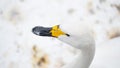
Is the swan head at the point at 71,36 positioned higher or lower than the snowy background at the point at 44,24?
higher

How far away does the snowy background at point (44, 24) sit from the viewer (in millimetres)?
1522

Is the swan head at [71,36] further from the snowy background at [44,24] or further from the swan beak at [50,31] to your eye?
the snowy background at [44,24]

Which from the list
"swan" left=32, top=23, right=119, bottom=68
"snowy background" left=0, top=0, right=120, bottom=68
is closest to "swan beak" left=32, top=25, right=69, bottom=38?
"swan" left=32, top=23, right=119, bottom=68

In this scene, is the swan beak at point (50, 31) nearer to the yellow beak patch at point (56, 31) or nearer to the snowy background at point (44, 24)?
the yellow beak patch at point (56, 31)

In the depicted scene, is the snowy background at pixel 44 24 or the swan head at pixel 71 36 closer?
the swan head at pixel 71 36

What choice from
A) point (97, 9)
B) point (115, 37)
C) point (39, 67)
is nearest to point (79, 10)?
point (97, 9)

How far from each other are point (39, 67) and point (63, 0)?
33cm

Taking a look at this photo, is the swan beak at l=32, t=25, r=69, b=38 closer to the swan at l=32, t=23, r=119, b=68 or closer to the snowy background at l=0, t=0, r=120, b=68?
the swan at l=32, t=23, r=119, b=68

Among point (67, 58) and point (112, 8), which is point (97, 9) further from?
point (67, 58)

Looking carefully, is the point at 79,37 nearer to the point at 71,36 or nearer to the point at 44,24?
the point at 71,36

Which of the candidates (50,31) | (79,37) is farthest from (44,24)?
(79,37)

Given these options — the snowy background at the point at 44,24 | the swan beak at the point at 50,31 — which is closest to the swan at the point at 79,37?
the swan beak at the point at 50,31

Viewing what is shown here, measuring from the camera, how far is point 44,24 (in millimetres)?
1589

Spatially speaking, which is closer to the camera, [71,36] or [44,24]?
[71,36]
